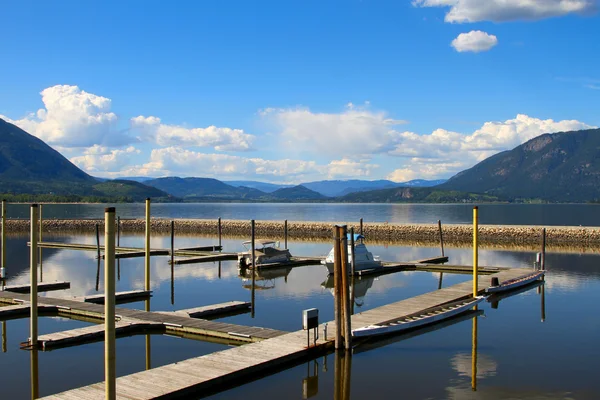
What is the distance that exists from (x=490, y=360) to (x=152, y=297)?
17642 millimetres

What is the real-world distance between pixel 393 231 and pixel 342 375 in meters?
61.2

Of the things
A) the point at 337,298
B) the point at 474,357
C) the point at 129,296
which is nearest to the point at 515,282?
the point at 474,357

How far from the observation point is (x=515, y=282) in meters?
31.6

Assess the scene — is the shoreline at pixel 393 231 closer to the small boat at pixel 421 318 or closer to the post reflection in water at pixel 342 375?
the small boat at pixel 421 318

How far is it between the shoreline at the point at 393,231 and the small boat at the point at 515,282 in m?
31.9

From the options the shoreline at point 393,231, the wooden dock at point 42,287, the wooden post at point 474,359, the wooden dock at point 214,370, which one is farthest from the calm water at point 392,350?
the shoreline at point 393,231

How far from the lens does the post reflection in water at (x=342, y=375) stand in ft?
51.1

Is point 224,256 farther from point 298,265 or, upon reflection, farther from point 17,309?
point 17,309

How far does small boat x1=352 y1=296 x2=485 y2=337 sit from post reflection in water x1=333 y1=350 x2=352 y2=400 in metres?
1.21

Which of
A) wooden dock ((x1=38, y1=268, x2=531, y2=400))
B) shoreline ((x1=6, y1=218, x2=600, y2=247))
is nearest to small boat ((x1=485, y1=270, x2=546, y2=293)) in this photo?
wooden dock ((x1=38, y1=268, x2=531, y2=400))

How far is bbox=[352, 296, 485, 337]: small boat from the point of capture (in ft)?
63.5

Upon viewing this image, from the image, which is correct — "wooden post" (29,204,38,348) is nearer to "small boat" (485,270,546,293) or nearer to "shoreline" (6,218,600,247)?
"small boat" (485,270,546,293)

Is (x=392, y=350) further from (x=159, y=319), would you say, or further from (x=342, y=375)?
(x=159, y=319)

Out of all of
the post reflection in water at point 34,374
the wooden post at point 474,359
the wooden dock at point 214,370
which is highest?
the wooden dock at point 214,370
